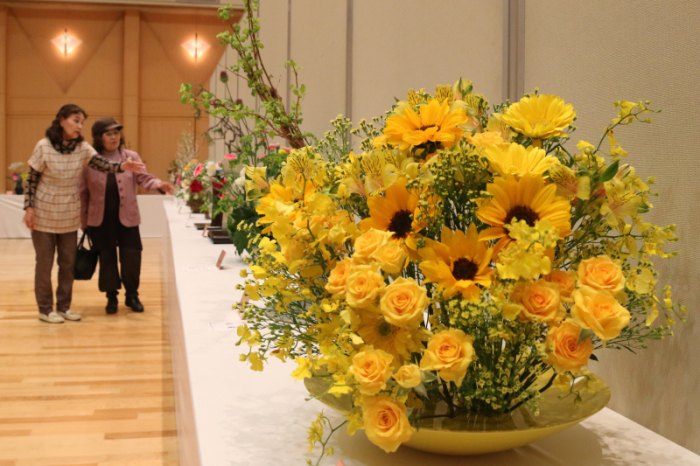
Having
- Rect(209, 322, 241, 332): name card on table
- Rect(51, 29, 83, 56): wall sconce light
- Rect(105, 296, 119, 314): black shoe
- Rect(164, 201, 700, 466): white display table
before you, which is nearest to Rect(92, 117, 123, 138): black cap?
Rect(105, 296, 119, 314): black shoe

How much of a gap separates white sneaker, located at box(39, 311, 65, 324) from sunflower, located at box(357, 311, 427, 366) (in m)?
4.40

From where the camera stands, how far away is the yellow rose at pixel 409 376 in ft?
2.12

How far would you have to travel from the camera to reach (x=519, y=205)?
2.25ft

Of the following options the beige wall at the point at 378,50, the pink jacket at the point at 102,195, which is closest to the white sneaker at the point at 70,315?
the pink jacket at the point at 102,195

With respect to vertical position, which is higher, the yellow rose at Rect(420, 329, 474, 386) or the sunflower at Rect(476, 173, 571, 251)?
the sunflower at Rect(476, 173, 571, 251)

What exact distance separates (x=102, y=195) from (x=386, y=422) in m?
4.10

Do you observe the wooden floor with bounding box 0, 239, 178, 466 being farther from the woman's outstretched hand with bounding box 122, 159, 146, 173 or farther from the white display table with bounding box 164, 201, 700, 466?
the white display table with bounding box 164, 201, 700, 466

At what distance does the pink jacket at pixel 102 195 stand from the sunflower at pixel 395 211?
398 cm

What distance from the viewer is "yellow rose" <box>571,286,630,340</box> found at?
61cm

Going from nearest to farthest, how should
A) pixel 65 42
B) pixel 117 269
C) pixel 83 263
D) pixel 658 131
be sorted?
pixel 658 131 → pixel 83 263 → pixel 117 269 → pixel 65 42

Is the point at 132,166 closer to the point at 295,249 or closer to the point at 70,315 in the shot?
the point at 70,315

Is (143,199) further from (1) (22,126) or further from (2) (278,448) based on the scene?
(2) (278,448)

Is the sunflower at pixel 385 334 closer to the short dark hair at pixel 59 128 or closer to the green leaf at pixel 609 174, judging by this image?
the green leaf at pixel 609 174

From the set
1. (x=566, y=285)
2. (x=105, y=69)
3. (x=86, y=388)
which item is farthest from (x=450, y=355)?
(x=105, y=69)
